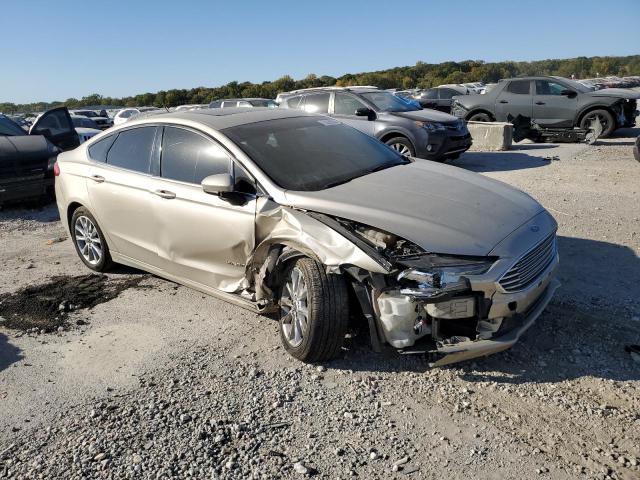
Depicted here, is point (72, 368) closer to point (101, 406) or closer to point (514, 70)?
point (101, 406)

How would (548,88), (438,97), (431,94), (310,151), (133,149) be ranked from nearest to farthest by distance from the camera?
(310,151), (133,149), (548,88), (438,97), (431,94)

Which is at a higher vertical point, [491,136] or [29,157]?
[29,157]

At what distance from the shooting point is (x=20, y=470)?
286 centimetres

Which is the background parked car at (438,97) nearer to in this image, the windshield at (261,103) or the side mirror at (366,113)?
the windshield at (261,103)

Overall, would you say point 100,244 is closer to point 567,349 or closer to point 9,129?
point 567,349

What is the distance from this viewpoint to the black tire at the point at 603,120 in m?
13.8

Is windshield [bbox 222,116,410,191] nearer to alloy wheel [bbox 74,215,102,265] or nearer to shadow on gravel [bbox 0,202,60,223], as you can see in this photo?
alloy wheel [bbox 74,215,102,265]

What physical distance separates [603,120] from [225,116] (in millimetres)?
12338

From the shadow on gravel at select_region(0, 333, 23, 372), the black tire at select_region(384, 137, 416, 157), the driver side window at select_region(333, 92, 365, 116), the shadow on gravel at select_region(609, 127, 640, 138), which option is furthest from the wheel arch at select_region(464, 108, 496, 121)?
the shadow on gravel at select_region(0, 333, 23, 372)

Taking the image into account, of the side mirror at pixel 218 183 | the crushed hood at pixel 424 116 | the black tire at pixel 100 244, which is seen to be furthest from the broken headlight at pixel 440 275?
the crushed hood at pixel 424 116

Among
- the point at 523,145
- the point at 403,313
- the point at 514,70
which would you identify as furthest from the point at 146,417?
the point at 514,70

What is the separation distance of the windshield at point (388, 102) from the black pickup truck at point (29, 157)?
612cm

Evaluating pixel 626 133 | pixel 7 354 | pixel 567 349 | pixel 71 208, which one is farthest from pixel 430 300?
pixel 626 133

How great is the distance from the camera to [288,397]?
11.2ft
